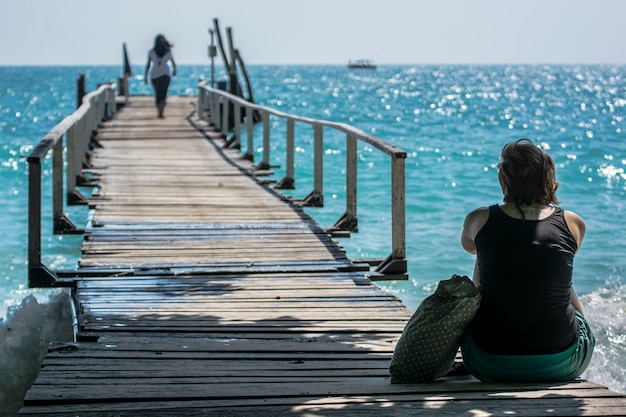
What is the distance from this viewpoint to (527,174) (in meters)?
4.30

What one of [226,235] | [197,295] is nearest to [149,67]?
[226,235]

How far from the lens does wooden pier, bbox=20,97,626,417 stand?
392cm

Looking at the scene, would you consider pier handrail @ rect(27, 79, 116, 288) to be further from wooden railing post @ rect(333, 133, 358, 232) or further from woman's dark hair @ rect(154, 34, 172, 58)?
woman's dark hair @ rect(154, 34, 172, 58)

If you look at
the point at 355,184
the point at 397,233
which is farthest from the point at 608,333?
the point at 397,233

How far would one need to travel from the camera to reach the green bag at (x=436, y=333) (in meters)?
4.24

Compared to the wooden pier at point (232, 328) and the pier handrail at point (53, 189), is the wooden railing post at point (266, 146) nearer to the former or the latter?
the pier handrail at point (53, 189)

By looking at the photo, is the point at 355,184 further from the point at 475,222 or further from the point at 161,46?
the point at 161,46

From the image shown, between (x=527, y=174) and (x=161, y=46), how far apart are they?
47.2 feet

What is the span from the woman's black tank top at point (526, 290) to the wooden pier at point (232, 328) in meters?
0.19

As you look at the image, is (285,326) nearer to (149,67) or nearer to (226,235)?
(226,235)

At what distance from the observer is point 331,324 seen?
5547 millimetres

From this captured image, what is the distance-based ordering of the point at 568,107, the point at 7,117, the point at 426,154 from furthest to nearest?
the point at 568,107, the point at 7,117, the point at 426,154

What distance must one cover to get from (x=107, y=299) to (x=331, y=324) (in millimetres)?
1408

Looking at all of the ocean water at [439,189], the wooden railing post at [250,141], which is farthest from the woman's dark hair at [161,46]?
the wooden railing post at [250,141]
